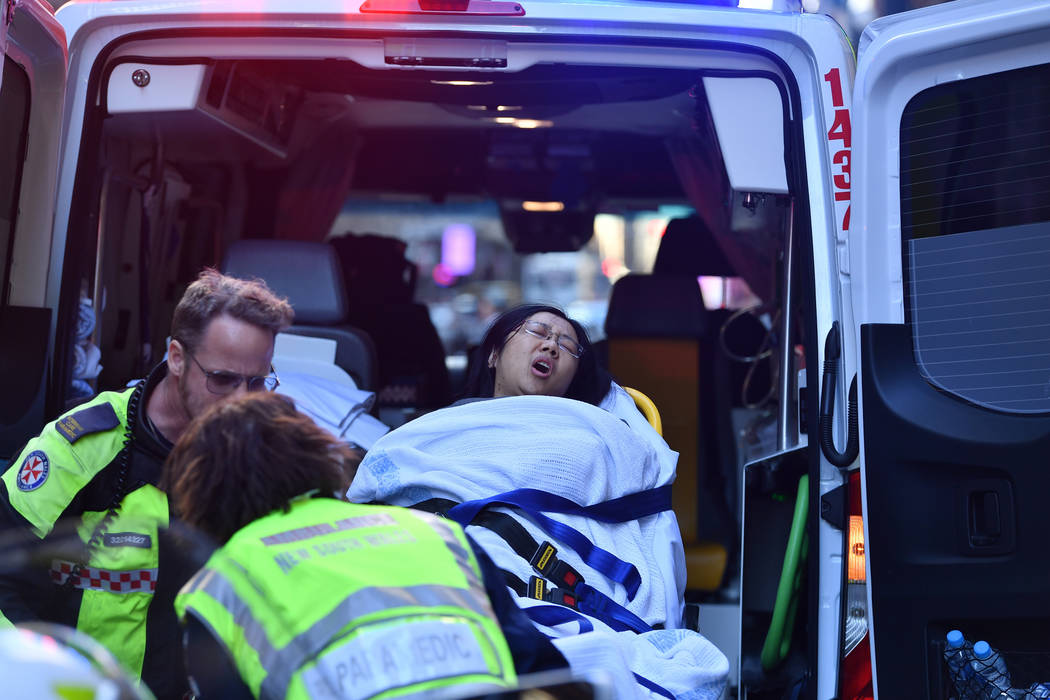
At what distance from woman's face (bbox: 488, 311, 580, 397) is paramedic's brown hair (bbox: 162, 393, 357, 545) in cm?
155

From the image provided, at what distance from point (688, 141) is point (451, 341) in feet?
14.5

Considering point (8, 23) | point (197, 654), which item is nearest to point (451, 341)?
point (8, 23)

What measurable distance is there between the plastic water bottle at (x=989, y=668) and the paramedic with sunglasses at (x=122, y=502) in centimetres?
157

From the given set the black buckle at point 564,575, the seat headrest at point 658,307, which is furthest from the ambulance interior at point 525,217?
the black buckle at point 564,575

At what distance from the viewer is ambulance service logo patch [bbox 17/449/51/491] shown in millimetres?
2307

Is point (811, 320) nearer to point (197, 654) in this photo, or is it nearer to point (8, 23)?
point (197, 654)

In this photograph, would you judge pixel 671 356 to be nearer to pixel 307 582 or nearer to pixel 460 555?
pixel 460 555

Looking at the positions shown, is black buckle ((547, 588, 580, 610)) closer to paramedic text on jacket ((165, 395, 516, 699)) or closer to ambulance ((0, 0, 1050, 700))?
ambulance ((0, 0, 1050, 700))

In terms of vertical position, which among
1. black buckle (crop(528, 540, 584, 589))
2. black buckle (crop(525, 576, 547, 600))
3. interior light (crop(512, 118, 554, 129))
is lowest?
black buckle (crop(525, 576, 547, 600))

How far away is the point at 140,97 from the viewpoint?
3.00 meters

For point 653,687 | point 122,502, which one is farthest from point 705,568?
point 122,502

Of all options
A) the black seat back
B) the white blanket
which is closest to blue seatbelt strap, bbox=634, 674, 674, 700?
the white blanket

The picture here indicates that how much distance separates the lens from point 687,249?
5582 mm

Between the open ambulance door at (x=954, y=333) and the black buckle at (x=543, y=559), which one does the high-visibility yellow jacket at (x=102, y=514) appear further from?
the open ambulance door at (x=954, y=333)
